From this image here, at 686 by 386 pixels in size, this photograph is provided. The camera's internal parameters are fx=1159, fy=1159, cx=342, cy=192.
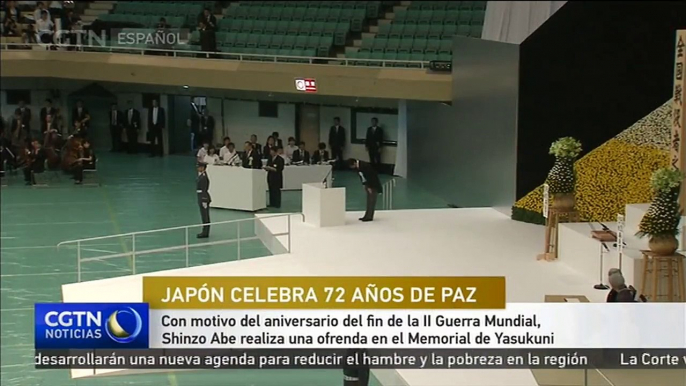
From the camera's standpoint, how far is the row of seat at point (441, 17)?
23.5 m

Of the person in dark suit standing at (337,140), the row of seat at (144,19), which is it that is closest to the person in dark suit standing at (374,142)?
the person in dark suit standing at (337,140)

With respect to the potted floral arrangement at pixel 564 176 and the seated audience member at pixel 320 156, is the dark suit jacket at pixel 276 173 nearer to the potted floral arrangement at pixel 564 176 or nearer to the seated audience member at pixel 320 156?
the seated audience member at pixel 320 156

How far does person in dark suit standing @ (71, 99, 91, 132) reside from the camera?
1058 inches

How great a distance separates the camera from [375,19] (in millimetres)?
25812

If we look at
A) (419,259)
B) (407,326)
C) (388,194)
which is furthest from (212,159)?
(407,326)

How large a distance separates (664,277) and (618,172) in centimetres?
501

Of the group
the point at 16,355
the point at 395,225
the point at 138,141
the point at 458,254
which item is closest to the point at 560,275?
the point at 458,254

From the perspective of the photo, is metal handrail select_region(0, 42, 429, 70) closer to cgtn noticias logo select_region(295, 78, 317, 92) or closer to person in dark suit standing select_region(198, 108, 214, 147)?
cgtn noticias logo select_region(295, 78, 317, 92)

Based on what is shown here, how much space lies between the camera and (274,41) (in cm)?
2494

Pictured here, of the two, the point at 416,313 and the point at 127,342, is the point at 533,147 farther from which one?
the point at 127,342

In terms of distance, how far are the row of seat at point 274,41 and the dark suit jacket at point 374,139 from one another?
74.5 inches

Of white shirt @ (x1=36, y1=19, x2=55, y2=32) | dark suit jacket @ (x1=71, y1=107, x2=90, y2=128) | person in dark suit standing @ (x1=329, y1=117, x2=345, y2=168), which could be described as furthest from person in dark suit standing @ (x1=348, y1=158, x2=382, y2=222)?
dark suit jacket @ (x1=71, y1=107, x2=90, y2=128)

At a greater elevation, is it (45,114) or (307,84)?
(307,84)

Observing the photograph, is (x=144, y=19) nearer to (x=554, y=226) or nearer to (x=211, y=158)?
(x=211, y=158)
